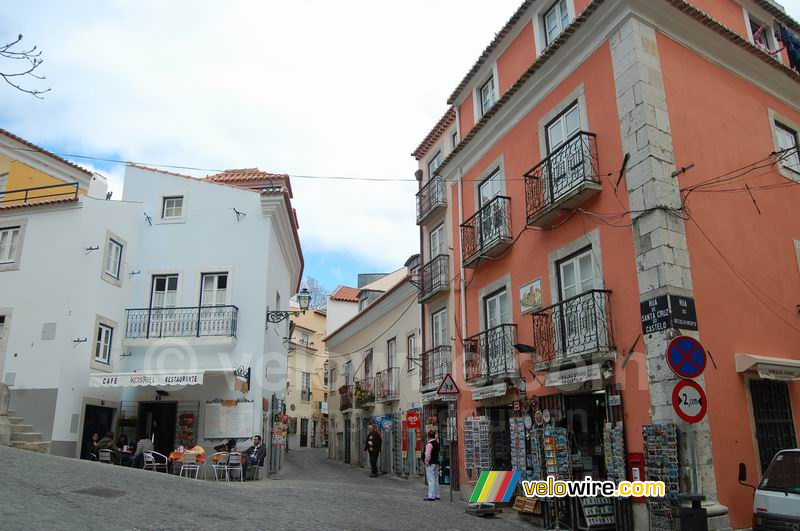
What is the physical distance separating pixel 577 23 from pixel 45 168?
662 inches

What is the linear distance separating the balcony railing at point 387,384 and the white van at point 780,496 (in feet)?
47.0

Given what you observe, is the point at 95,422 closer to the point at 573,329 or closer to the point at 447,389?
the point at 447,389

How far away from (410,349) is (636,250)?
12275 millimetres

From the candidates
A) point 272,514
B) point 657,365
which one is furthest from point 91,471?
point 657,365

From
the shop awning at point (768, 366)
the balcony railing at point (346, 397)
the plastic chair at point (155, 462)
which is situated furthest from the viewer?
the balcony railing at point (346, 397)

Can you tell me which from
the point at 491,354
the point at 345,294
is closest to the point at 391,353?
the point at 491,354

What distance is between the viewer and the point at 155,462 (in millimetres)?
16141

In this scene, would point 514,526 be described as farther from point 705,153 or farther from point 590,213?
point 705,153

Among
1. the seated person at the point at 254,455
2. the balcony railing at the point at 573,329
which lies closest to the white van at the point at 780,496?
the balcony railing at the point at 573,329

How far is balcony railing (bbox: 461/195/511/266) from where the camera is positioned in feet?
46.3

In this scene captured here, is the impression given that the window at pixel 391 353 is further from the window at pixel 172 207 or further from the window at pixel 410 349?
the window at pixel 172 207

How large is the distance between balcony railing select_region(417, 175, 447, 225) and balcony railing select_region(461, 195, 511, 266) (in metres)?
2.22

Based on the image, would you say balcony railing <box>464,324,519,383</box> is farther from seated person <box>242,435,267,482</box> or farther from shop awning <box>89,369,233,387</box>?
shop awning <box>89,369,233,387</box>

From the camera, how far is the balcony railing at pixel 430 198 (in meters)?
17.9
